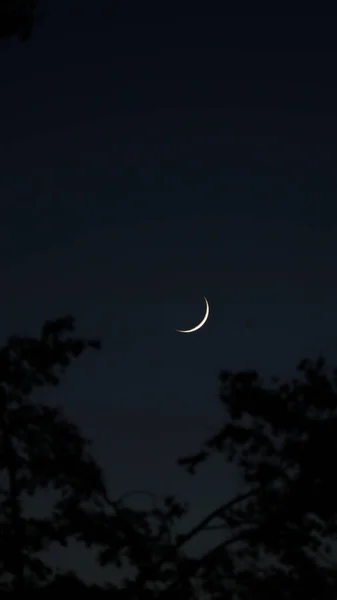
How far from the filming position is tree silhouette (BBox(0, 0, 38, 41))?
1260 cm

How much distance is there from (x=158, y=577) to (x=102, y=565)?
2.99 feet

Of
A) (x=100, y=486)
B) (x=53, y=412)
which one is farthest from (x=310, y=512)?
(x=53, y=412)

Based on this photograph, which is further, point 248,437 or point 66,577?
point 248,437

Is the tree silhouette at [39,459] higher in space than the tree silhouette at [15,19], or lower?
lower

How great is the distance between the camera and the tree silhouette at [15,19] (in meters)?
12.6

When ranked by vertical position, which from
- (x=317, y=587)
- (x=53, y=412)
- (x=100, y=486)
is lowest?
(x=317, y=587)

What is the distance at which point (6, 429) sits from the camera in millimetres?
13656

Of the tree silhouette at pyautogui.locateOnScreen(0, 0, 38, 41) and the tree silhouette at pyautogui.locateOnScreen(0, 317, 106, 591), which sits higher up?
the tree silhouette at pyautogui.locateOnScreen(0, 0, 38, 41)

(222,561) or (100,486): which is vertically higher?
(100,486)

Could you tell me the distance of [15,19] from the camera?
41.6 feet

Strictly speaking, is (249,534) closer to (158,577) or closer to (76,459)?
Result: (158,577)

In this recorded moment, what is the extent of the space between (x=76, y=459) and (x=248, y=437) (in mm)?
2615

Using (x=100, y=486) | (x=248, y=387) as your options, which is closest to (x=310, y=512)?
(x=248, y=387)

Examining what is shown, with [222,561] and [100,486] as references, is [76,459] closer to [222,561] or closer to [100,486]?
[100,486]
